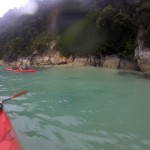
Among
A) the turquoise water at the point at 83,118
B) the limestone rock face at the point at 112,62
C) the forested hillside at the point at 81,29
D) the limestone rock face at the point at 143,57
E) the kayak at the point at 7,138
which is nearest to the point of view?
the kayak at the point at 7,138

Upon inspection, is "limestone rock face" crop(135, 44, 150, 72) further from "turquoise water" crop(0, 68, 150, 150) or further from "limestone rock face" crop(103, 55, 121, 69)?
"turquoise water" crop(0, 68, 150, 150)

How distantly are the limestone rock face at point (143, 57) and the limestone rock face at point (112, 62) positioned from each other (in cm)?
321

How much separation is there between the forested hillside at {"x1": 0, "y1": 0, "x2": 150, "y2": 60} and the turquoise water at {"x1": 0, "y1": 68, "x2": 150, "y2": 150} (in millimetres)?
9600

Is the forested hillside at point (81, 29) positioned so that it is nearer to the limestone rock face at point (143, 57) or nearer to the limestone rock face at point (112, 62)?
the limestone rock face at point (112, 62)

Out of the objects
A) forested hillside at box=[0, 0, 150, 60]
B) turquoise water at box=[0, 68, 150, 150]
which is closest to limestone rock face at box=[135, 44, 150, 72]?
forested hillside at box=[0, 0, 150, 60]

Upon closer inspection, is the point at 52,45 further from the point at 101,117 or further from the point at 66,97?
the point at 101,117

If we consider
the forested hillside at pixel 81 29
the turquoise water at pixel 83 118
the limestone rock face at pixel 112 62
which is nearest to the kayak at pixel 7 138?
the turquoise water at pixel 83 118

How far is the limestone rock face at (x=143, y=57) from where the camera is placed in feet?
61.7

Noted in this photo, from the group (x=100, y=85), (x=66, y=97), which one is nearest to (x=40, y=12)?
(x=100, y=85)

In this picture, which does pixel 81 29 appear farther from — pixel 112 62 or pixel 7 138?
pixel 7 138

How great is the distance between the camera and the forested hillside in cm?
2284

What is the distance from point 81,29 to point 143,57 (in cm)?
1109

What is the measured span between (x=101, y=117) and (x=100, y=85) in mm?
6467

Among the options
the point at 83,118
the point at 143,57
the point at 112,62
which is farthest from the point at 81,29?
the point at 83,118
